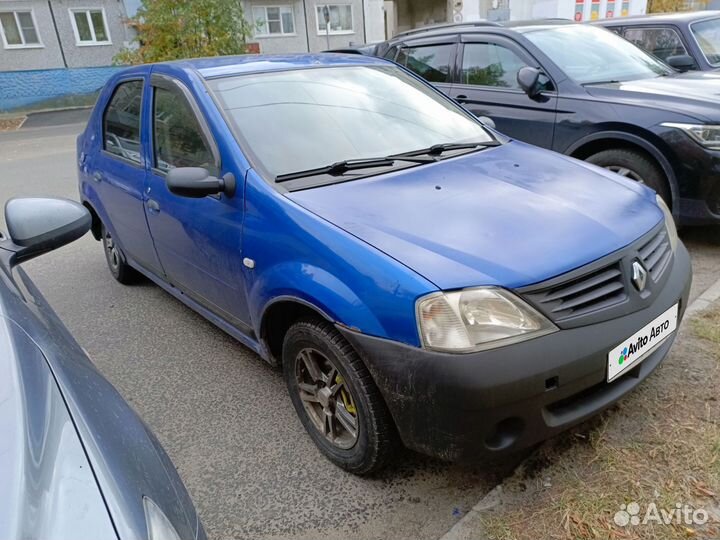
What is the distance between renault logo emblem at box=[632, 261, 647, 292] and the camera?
211 cm

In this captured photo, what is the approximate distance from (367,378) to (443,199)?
33.1 inches

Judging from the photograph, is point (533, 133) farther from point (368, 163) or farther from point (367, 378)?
point (367, 378)

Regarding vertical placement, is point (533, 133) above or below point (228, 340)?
above

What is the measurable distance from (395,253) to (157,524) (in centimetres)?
117

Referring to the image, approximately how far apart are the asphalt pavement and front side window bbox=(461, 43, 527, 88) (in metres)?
2.14

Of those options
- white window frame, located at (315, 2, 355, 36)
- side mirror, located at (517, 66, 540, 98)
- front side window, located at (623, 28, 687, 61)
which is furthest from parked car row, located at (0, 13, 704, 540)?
white window frame, located at (315, 2, 355, 36)

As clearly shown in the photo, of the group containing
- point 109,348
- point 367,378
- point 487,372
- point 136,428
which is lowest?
A: point 109,348

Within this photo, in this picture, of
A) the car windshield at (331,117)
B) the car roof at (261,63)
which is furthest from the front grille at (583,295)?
the car roof at (261,63)

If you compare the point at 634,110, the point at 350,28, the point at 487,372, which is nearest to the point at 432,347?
the point at 487,372

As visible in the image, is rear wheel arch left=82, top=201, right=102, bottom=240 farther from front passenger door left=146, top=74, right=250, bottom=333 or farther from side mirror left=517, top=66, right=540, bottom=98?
side mirror left=517, top=66, right=540, bottom=98

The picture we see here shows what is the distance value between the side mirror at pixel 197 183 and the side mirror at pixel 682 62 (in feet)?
19.2

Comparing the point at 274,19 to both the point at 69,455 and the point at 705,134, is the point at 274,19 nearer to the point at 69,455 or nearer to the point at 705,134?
the point at 705,134

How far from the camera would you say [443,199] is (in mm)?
2395

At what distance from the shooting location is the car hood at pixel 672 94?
4.11 meters
